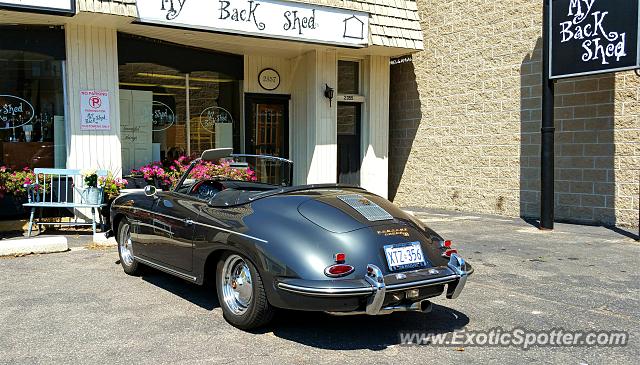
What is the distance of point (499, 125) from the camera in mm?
11547

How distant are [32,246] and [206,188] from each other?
3299 millimetres

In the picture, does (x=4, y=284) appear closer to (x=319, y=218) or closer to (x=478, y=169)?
(x=319, y=218)

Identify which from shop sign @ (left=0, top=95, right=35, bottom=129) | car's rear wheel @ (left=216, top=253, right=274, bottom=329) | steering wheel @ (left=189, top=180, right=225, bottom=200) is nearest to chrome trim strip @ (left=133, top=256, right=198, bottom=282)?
car's rear wheel @ (left=216, top=253, right=274, bottom=329)

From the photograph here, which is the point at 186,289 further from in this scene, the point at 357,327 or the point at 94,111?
the point at 94,111

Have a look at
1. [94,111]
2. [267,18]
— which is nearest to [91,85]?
[94,111]

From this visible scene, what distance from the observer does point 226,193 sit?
4.89 metres

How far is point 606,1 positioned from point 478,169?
14.3 ft

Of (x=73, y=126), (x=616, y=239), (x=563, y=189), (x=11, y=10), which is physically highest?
(x=11, y=10)

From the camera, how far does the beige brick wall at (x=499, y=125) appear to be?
32.0 feet

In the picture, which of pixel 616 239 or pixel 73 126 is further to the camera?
pixel 73 126

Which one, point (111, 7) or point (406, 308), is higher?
point (111, 7)

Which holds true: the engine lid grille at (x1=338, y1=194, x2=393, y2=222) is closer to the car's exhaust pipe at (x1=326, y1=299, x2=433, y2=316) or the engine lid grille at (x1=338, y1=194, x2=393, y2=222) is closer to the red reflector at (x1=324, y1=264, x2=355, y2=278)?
the red reflector at (x1=324, y1=264, x2=355, y2=278)

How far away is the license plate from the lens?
4055 mm

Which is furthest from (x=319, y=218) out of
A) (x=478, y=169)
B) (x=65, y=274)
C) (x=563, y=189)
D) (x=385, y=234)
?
(x=478, y=169)
